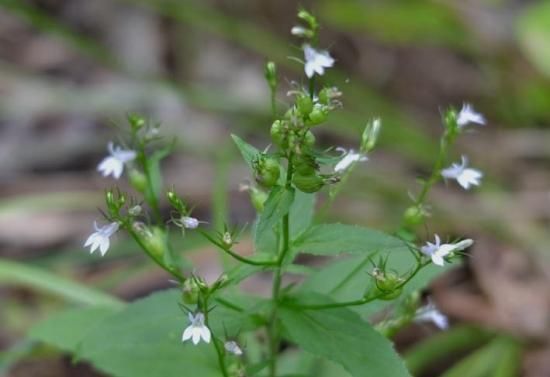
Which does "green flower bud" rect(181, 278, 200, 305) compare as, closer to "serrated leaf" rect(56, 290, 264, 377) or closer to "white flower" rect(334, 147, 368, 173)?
"serrated leaf" rect(56, 290, 264, 377)

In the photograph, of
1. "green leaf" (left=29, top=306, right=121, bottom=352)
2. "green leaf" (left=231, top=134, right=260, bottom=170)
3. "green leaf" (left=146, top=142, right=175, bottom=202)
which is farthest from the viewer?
"green leaf" (left=29, top=306, right=121, bottom=352)

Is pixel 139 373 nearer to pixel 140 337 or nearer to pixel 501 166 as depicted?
pixel 140 337

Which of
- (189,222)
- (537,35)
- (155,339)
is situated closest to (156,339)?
(155,339)

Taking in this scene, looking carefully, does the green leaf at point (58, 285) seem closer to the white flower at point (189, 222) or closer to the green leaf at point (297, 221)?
the green leaf at point (297, 221)

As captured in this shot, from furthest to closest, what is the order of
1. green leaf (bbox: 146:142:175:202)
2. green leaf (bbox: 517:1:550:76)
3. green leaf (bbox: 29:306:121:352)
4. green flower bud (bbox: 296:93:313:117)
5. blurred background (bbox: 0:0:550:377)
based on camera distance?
green leaf (bbox: 517:1:550:76)
blurred background (bbox: 0:0:550:377)
green leaf (bbox: 29:306:121:352)
green leaf (bbox: 146:142:175:202)
green flower bud (bbox: 296:93:313:117)

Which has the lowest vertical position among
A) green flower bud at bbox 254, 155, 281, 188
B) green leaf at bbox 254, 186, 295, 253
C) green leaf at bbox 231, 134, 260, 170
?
green leaf at bbox 254, 186, 295, 253

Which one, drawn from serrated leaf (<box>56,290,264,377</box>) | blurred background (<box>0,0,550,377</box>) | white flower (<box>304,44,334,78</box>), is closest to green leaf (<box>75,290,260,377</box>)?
serrated leaf (<box>56,290,264,377</box>)

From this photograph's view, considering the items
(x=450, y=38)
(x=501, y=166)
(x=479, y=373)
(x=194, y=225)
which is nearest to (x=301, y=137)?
(x=194, y=225)
